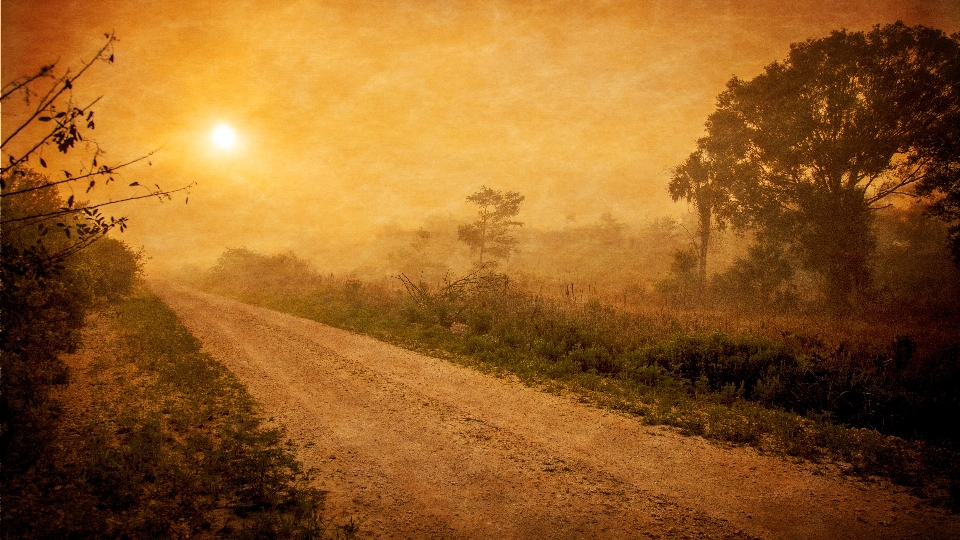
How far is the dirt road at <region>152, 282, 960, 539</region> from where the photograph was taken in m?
4.43

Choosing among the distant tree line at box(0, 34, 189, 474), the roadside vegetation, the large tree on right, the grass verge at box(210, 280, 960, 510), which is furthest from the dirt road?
the large tree on right

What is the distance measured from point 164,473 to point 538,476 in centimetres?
495

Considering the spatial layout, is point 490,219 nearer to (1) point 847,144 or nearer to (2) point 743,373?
(1) point 847,144

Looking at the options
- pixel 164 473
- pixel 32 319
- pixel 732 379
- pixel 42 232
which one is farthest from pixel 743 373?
pixel 32 319

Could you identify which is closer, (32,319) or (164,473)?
(164,473)

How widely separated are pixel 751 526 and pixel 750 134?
25830 millimetres

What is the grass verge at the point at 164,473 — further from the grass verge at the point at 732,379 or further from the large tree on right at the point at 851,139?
the large tree on right at the point at 851,139

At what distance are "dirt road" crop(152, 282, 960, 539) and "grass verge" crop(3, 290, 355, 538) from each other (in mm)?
446

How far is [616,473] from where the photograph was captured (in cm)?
550

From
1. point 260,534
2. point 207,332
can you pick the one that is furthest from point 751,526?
point 207,332

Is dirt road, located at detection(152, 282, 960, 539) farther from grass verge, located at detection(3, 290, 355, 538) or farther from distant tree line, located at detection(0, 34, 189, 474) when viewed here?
distant tree line, located at detection(0, 34, 189, 474)

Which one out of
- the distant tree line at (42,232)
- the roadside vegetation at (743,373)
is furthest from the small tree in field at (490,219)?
the distant tree line at (42,232)

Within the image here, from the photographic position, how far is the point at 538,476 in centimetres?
543

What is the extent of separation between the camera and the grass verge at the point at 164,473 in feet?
14.1
